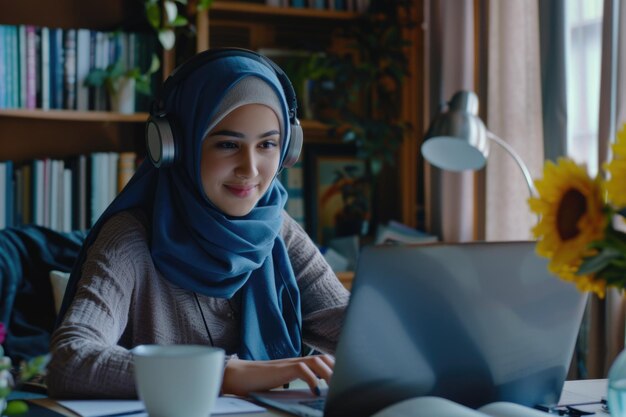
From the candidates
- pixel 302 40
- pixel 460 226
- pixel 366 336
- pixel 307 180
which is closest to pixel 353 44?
pixel 302 40

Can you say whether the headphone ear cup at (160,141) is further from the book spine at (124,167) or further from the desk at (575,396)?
the book spine at (124,167)

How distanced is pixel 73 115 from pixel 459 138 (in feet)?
4.45

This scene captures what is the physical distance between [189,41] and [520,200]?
1248mm

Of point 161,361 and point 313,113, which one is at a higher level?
point 313,113

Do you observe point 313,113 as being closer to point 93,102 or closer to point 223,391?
point 93,102

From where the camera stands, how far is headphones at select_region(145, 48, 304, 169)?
147cm

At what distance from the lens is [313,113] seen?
315 centimetres

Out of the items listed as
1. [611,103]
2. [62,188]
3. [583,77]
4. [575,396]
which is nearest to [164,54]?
[62,188]

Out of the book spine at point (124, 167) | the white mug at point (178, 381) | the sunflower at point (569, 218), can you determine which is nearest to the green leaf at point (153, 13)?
the book spine at point (124, 167)

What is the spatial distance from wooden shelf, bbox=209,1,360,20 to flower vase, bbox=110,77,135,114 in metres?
0.40

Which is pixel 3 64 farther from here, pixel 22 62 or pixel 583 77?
pixel 583 77

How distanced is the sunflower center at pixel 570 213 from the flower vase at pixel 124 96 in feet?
7.88

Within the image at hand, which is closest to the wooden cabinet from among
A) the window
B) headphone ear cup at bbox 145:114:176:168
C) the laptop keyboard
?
the window

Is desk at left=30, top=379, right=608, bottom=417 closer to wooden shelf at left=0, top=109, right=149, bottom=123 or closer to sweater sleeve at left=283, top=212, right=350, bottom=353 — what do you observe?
sweater sleeve at left=283, top=212, right=350, bottom=353
